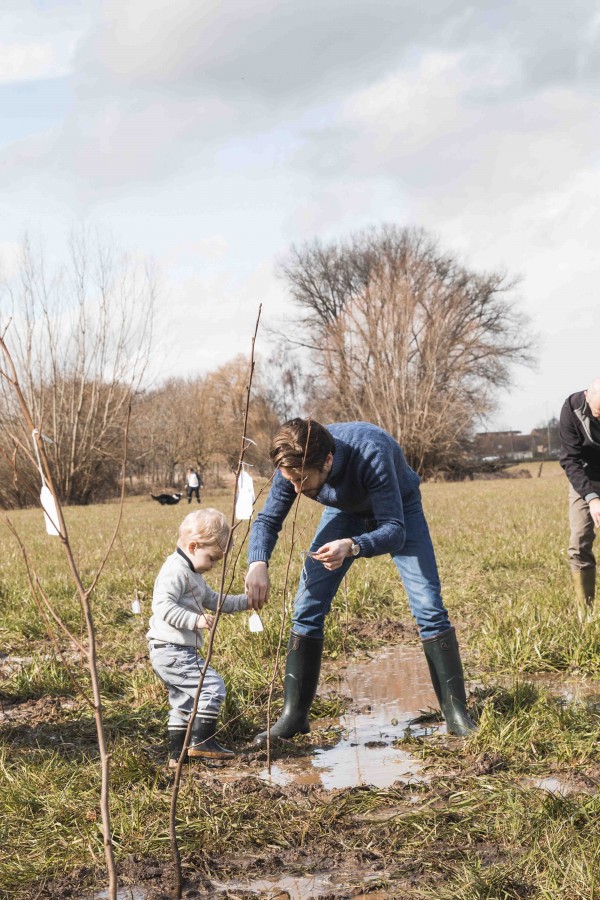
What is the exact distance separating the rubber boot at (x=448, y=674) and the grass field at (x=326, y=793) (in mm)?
122

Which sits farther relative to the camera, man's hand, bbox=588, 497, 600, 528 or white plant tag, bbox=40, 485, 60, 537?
man's hand, bbox=588, 497, 600, 528

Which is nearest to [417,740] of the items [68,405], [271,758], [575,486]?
[271,758]

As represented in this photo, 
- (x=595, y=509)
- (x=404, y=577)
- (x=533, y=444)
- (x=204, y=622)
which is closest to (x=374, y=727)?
(x=404, y=577)

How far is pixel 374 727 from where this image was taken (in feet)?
14.4

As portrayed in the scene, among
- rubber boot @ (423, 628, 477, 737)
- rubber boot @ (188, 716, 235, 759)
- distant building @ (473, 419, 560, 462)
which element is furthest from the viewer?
distant building @ (473, 419, 560, 462)

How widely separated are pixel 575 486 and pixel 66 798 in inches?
155

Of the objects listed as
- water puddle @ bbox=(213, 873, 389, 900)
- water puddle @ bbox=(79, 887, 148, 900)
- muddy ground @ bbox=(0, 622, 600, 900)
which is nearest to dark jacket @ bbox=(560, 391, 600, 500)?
muddy ground @ bbox=(0, 622, 600, 900)

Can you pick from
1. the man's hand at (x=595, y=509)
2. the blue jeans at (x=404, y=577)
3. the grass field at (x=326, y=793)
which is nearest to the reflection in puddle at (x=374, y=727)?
the grass field at (x=326, y=793)

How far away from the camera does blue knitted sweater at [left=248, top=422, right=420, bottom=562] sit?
386 cm

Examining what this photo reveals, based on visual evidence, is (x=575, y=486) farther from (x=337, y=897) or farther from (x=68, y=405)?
(x=68, y=405)

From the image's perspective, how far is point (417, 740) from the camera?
407cm

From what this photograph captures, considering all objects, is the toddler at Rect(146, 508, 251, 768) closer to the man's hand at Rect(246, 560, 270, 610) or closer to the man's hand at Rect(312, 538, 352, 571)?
the man's hand at Rect(246, 560, 270, 610)

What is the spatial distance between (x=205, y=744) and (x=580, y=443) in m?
3.28

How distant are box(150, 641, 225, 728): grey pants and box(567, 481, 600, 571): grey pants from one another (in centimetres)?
323
